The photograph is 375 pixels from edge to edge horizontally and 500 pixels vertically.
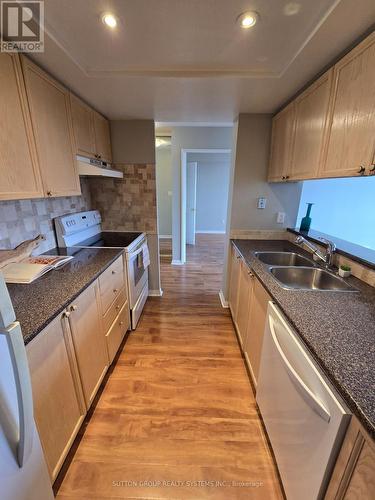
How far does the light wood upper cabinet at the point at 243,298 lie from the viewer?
1679 mm

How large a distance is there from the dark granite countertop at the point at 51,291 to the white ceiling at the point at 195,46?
4.19 feet

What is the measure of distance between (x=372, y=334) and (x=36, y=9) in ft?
6.60

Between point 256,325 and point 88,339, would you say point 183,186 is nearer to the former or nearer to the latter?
point 256,325

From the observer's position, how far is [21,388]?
0.67m

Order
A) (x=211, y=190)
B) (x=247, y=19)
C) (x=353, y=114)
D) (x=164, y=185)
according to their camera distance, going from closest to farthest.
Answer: (x=247, y=19) → (x=353, y=114) → (x=164, y=185) → (x=211, y=190)

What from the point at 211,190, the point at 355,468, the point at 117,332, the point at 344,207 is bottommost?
the point at 117,332

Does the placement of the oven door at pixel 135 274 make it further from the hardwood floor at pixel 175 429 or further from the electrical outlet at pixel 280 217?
the electrical outlet at pixel 280 217

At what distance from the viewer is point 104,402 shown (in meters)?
1.51

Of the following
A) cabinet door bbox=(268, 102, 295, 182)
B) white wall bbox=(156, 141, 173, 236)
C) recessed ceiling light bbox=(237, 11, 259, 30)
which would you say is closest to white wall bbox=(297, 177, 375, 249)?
cabinet door bbox=(268, 102, 295, 182)

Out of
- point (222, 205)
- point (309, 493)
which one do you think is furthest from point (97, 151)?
point (222, 205)

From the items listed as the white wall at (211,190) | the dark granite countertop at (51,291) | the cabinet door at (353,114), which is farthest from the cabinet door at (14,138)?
the white wall at (211,190)

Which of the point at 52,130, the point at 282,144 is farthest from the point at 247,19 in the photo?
the point at 52,130

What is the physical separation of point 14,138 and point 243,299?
1.93 metres

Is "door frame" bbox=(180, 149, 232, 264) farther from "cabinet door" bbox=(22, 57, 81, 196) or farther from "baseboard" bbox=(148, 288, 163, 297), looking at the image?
"cabinet door" bbox=(22, 57, 81, 196)
